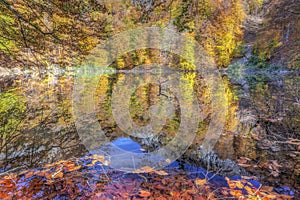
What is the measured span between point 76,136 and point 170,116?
95.0 inches

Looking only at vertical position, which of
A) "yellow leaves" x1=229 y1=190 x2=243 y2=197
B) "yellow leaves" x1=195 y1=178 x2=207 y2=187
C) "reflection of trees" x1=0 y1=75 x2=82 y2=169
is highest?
"reflection of trees" x1=0 y1=75 x2=82 y2=169

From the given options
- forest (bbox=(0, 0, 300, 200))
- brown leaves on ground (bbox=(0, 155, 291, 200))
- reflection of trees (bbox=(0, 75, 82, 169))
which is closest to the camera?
brown leaves on ground (bbox=(0, 155, 291, 200))

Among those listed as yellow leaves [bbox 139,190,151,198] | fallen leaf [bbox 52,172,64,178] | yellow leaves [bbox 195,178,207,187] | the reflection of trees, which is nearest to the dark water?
the reflection of trees

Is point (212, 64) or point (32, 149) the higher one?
point (212, 64)

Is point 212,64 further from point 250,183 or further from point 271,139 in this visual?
point 250,183

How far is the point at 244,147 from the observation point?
328cm

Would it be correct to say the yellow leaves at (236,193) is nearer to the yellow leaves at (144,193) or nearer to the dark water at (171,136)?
the dark water at (171,136)

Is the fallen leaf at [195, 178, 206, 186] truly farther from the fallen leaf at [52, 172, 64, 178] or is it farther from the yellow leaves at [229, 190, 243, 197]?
the fallen leaf at [52, 172, 64, 178]

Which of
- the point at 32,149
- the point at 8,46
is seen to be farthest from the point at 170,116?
the point at 8,46

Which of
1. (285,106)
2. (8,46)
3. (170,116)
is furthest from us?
(285,106)

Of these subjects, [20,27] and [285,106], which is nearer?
[20,27]

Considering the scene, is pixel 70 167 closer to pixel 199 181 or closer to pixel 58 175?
pixel 58 175

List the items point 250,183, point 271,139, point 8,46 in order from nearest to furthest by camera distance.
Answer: point 250,183 < point 8,46 < point 271,139

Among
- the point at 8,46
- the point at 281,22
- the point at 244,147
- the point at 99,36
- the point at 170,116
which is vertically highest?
the point at 281,22
